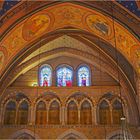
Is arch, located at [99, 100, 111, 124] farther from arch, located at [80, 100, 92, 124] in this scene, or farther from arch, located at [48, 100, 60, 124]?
arch, located at [48, 100, 60, 124]

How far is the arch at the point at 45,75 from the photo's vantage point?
56.2 ft

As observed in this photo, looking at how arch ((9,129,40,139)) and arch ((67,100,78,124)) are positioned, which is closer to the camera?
arch ((9,129,40,139))

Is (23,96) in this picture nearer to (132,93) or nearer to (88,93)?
(88,93)

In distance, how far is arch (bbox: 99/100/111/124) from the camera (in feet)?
52.4

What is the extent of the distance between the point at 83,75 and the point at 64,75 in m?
1.14

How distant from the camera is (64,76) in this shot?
17422mm

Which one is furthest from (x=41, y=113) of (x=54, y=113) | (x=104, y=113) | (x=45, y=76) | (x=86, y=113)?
(x=104, y=113)

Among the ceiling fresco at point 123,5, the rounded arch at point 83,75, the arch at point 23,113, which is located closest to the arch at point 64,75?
the rounded arch at point 83,75

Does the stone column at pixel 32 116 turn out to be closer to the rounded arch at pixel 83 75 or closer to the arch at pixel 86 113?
the arch at pixel 86 113

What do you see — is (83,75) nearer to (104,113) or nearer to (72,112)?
(72,112)

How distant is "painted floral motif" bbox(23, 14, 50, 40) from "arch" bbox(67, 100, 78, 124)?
4.66m

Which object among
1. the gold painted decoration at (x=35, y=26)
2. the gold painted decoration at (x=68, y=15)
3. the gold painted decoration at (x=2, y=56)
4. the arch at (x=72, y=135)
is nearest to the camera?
the gold painted decoration at (x=68, y=15)

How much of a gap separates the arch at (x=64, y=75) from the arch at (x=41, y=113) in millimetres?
1569

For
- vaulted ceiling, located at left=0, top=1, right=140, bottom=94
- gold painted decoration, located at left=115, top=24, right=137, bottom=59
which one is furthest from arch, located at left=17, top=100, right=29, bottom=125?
gold painted decoration, located at left=115, top=24, right=137, bottom=59
